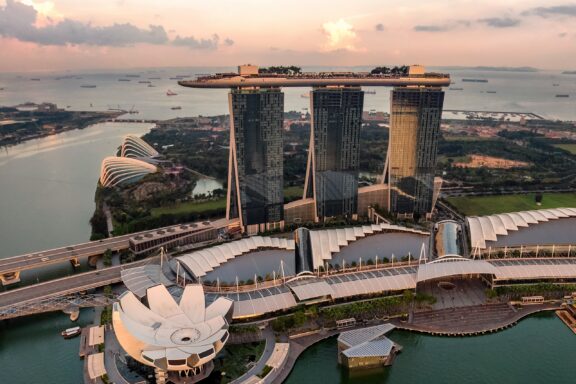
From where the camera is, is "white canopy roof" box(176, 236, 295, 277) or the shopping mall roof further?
the shopping mall roof

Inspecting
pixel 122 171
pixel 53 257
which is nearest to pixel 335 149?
pixel 53 257

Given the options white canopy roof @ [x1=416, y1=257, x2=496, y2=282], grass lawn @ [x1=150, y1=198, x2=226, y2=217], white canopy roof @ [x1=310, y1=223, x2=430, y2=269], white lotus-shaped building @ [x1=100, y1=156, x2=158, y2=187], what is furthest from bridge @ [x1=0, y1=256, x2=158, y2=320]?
white lotus-shaped building @ [x1=100, y1=156, x2=158, y2=187]

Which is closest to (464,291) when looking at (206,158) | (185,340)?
(185,340)

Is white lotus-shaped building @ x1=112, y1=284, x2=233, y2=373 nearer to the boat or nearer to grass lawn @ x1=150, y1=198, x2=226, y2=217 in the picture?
the boat

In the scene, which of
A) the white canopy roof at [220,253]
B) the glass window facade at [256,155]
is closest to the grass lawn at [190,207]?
the glass window facade at [256,155]

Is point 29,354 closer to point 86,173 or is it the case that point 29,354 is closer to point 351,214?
point 351,214
